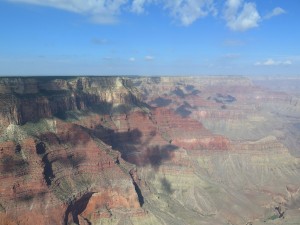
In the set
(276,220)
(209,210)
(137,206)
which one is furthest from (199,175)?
(137,206)

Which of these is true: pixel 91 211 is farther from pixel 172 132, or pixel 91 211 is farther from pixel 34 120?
pixel 172 132

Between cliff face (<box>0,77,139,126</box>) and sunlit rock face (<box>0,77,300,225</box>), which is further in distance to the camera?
cliff face (<box>0,77,139,126</box>)

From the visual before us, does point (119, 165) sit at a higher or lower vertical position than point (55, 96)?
lower

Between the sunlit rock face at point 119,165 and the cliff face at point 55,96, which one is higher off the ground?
the cliff face at point 55,96

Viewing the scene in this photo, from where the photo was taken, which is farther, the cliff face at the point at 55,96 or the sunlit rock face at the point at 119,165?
the cliff face at the point at 55,96

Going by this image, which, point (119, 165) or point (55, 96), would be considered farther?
point (55, 96)

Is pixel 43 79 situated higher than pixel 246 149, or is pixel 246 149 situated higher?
pixel 43 79

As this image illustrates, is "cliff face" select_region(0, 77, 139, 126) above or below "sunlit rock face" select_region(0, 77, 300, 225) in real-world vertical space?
above

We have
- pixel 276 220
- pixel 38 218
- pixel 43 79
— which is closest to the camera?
pixel 38 218
